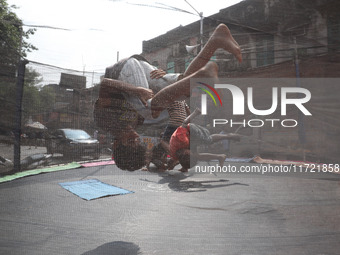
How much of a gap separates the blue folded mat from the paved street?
253 mm

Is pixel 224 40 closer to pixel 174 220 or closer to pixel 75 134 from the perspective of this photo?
pixel 75 134

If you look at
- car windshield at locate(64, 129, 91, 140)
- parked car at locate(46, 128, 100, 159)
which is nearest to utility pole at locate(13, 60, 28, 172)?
parked car at locate(46, 128, 100, 159)

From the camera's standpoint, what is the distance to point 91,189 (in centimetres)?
633

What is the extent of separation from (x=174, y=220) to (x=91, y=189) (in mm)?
3124

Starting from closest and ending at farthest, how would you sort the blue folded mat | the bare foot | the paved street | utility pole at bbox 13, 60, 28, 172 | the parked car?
the bare foot < the parked car < utility pole at bbox 13, 60, 28, 172 < the paved street < the blue folded mat

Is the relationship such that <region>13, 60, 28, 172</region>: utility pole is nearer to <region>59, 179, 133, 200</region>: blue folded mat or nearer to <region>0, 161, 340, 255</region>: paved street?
<region>0, 161, 340, 255</region>: paved street

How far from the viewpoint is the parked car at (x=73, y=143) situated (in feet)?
7.65

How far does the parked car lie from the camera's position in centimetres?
233

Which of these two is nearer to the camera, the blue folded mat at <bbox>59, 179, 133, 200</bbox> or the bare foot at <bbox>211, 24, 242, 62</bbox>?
the bare foot at <bbox>211, 24, 242, 62</bbox>

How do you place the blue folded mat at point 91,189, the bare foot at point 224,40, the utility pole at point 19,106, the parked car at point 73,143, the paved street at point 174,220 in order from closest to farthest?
1. the bare foot at point 224,40
2. the parked car at point 73,143
3. the utility pole at point 19,106
4. the paved street at point 174,220
5. the blue folded mat at point 91,189

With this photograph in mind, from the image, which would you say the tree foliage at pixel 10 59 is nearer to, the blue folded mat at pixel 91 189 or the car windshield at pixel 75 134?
the car windshield at pixel 75 134

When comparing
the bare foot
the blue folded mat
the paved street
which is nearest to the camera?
the bare foot

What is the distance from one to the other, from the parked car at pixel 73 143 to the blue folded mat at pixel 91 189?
129 inches

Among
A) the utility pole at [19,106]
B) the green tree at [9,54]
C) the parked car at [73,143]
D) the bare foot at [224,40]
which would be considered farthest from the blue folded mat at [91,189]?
the bare foot at [224,40]
